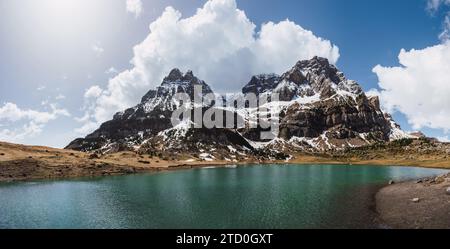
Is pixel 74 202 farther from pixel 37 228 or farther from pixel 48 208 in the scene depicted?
pixel 37 228

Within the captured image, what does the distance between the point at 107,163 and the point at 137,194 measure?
326 ft

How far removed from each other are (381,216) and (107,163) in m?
162
